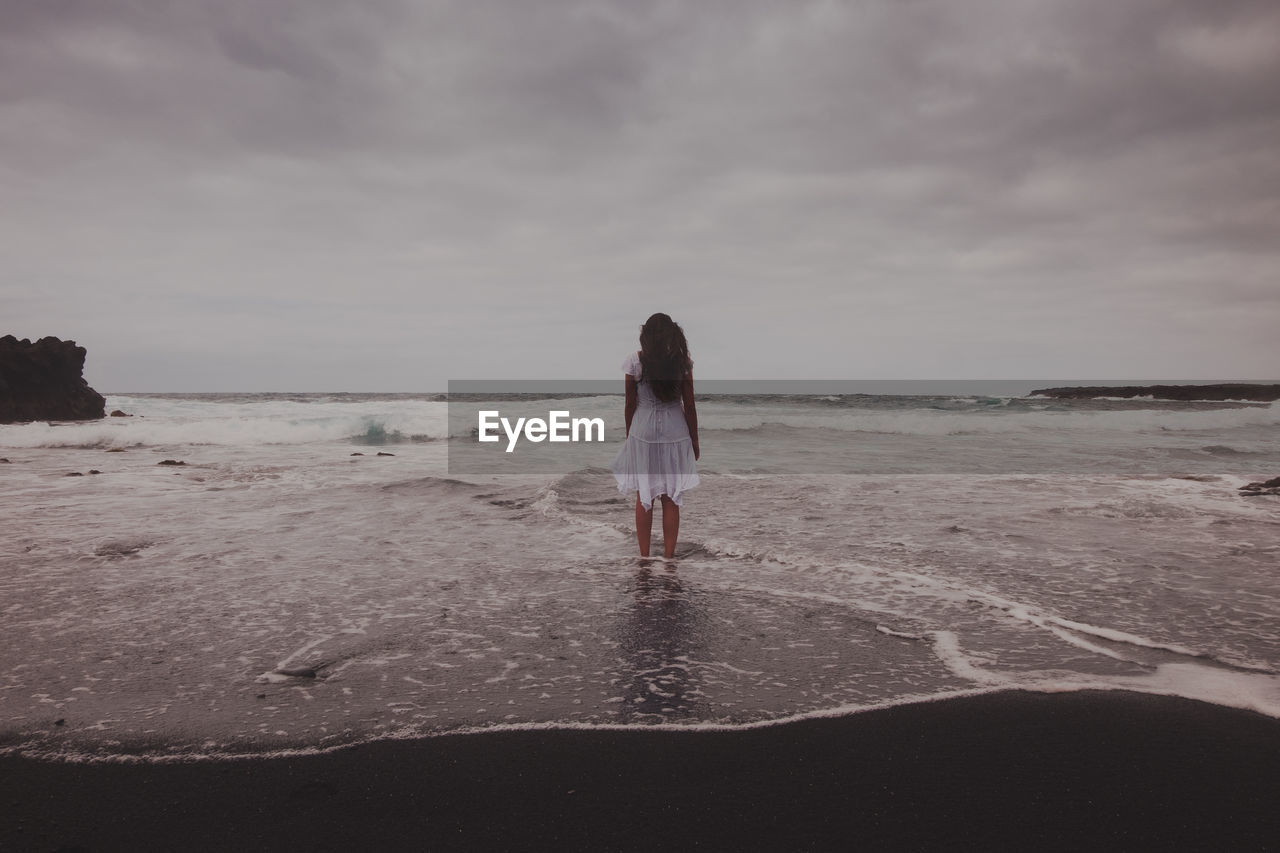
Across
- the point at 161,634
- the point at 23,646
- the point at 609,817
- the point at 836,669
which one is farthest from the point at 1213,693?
the point at 23,646

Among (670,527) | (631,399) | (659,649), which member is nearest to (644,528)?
(670,527)

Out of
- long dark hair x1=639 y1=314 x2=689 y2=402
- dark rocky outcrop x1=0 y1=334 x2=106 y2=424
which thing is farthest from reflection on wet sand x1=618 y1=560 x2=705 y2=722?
dark rocky outcrop x1=0 y1=334 x2=106 y2=424

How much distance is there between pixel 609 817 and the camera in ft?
6.79

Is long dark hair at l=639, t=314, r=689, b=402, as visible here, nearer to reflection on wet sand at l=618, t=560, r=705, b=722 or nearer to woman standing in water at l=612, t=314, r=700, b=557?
woman standing in water at l=612, t=314, r=700, b=557

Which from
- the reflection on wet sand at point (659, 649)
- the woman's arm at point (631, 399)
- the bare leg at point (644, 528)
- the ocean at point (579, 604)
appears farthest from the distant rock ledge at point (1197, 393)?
the reflection on wet sand at point (659, 649)

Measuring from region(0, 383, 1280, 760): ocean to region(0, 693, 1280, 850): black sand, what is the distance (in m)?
0.18

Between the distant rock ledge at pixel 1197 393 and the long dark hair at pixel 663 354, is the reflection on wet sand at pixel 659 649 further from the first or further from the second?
the distant rock ledge at pixel 1197 393

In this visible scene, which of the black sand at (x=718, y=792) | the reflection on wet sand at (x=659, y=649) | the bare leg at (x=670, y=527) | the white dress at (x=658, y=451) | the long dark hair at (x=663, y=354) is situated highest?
the long dark hair at (x=663, y=354)

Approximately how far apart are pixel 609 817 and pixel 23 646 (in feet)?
10.7

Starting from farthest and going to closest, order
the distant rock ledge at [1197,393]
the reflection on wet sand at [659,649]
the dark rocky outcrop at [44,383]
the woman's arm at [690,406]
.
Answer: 1. the distant rock ledge at [1197,393]
2. the dark rocky outcrop at [44,383]
3. the woman's arm at [690,406]
4. the reflection on wet sand at [659,649]

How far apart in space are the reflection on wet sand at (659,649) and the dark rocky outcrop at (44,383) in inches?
1391

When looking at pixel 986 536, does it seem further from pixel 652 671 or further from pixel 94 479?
pixel 94 479

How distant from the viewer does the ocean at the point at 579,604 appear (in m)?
2.86

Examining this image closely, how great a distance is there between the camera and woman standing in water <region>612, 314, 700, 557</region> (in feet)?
18.9
